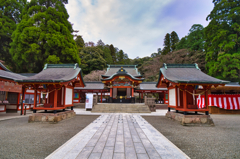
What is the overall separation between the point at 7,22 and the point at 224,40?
3595cm

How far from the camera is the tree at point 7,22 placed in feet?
70.8

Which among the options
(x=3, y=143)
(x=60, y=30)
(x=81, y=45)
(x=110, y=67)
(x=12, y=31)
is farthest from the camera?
(x=81, y=45)

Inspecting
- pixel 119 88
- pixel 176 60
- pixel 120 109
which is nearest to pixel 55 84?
pixel 120 109

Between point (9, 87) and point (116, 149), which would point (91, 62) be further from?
point (116, 149)

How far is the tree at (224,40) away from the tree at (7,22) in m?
34.3

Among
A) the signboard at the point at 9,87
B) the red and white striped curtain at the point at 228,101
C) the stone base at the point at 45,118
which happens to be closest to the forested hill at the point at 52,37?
the red and white striped curtain at the point at 228,101

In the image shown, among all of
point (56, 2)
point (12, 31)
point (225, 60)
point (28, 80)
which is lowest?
point (28, 80)

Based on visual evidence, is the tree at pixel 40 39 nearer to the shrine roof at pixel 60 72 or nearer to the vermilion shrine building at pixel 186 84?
the shrine roof at pixel 60 72

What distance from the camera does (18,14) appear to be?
23.9 metres

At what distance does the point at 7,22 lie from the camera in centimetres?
2181

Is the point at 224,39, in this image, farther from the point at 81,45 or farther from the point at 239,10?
the point at 81,45

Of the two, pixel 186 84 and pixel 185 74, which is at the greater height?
pixel 185 74

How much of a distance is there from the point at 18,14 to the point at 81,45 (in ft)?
64.8

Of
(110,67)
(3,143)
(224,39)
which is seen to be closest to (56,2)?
(110,67)
